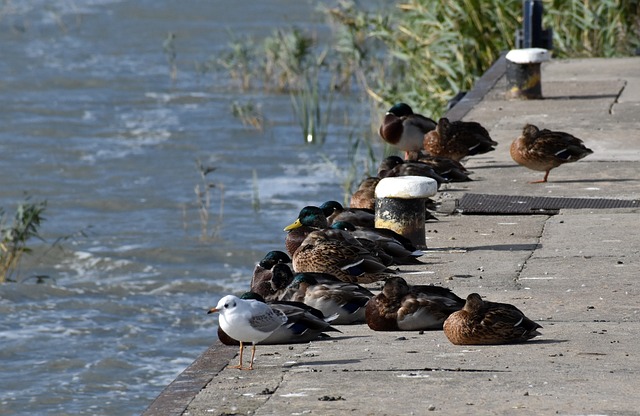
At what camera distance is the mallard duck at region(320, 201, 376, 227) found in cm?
992

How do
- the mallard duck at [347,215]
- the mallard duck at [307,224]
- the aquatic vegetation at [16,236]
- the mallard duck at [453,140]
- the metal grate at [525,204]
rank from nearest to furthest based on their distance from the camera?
the mallard duck at [307,224]
the mallard duck at [347,215]
the metal grate at [525,204]
the mallard duck at [453,140]
the aquatic vegetation at [16,236]

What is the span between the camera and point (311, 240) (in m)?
8.75

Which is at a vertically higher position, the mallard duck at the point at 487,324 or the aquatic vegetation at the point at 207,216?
the mallard duck at the point at 487,324

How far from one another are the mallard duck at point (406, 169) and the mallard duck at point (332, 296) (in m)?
2.87

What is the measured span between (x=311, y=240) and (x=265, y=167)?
11.3 metres

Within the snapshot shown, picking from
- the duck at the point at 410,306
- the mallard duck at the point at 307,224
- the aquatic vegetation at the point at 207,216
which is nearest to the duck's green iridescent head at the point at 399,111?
the aquatic vegetation at the point at 207,216

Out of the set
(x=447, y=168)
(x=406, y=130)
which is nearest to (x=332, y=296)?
(x=447, y=168)

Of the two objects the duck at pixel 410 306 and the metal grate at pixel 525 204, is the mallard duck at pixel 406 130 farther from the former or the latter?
the duck at pixel 410 306

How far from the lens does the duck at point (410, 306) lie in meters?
7.67

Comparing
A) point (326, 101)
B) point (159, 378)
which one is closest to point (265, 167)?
point (326, 101)

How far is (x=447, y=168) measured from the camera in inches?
455

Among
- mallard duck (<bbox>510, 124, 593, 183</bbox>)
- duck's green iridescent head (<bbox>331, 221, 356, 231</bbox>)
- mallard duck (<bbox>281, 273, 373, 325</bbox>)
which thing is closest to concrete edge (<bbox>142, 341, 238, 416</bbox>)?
mallard duck (<bbox>281, 273, 373, 325</bbox>)

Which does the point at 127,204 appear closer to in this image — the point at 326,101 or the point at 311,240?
the point at 326,101

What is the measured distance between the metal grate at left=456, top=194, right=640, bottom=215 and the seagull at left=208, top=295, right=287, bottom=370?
12.9 feet
